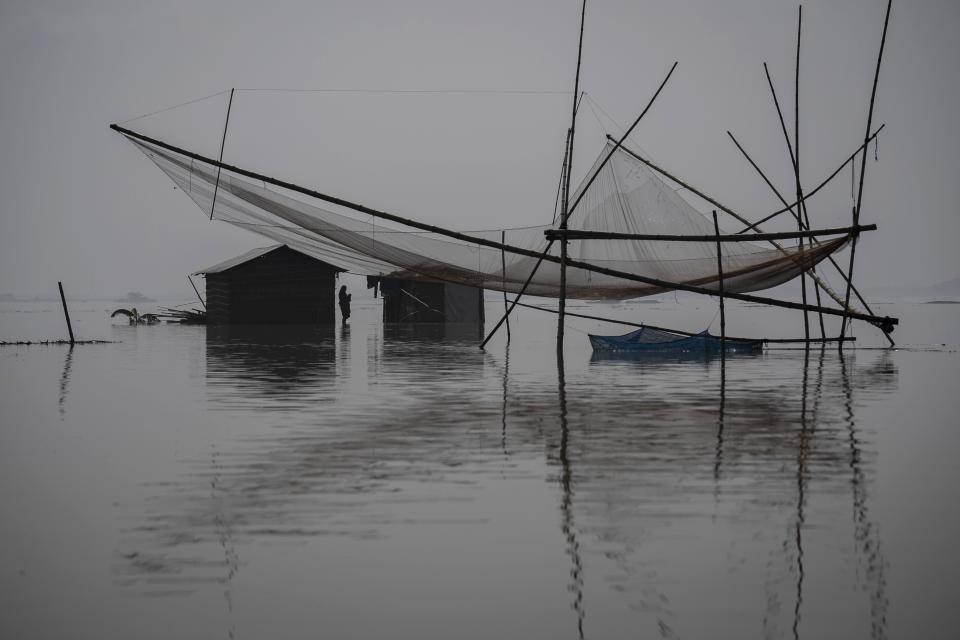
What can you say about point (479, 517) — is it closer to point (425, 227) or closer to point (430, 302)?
point (425, 227)

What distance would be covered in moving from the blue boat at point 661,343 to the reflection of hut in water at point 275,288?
16999 millimetres

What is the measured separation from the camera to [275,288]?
3612 cm

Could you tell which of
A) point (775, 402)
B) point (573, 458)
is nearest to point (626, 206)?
point (775, 402)

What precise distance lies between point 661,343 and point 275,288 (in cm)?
1977

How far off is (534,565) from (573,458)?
2826 millimetres

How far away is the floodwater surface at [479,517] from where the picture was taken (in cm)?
371

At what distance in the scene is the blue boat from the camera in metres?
20.7

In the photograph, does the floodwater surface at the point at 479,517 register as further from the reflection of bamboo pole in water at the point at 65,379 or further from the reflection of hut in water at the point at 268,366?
the reflection of hut in water at the point at 268,366

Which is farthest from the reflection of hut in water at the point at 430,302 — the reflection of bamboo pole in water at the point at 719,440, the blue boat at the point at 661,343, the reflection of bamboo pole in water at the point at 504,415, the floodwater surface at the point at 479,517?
the floodwater surface at the point at 479,517

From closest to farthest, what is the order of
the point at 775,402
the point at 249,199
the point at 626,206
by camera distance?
1. the point at 775,402
2. the point at 249,199
3. the point at 626,206

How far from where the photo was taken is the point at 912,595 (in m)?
3.90

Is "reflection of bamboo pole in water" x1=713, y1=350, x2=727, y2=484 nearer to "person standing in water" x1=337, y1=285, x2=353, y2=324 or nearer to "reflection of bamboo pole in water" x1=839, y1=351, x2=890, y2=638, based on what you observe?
"reflection of bamboo pole in water" x1=839, y1=351, x2=890, y2=638

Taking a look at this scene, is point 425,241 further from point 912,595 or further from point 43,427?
point 912,595

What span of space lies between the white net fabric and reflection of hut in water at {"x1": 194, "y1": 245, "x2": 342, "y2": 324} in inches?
729
